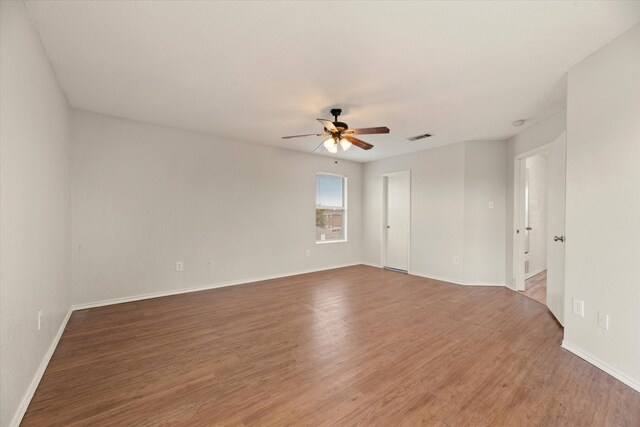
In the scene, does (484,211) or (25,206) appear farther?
(484,211)

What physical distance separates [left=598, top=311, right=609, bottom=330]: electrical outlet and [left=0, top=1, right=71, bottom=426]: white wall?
401 cm

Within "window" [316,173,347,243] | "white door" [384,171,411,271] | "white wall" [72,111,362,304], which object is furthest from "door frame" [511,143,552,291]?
"white wall" [72,111,362,304]

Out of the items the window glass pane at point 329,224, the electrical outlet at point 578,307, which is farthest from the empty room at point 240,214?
the window glass pane at point 329,224

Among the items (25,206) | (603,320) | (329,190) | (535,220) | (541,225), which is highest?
(329,190)

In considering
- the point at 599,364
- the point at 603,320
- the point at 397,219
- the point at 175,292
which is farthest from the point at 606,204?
the point at 175,292

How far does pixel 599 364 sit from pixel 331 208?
4696 millimetres

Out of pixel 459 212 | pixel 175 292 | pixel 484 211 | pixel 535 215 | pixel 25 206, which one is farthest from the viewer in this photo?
pixel 535 215

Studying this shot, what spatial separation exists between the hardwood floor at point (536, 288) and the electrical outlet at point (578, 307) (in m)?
1.61

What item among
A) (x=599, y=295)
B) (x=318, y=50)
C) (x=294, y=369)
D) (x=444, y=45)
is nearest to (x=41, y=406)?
(x=294, y=369)

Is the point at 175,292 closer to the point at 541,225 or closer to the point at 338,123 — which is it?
the point at 338,123

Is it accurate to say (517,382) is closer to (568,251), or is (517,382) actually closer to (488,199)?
(568,251)

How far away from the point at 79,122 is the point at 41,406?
10.7ft

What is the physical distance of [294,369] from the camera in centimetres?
208

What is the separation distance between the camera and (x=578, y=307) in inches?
91.2
